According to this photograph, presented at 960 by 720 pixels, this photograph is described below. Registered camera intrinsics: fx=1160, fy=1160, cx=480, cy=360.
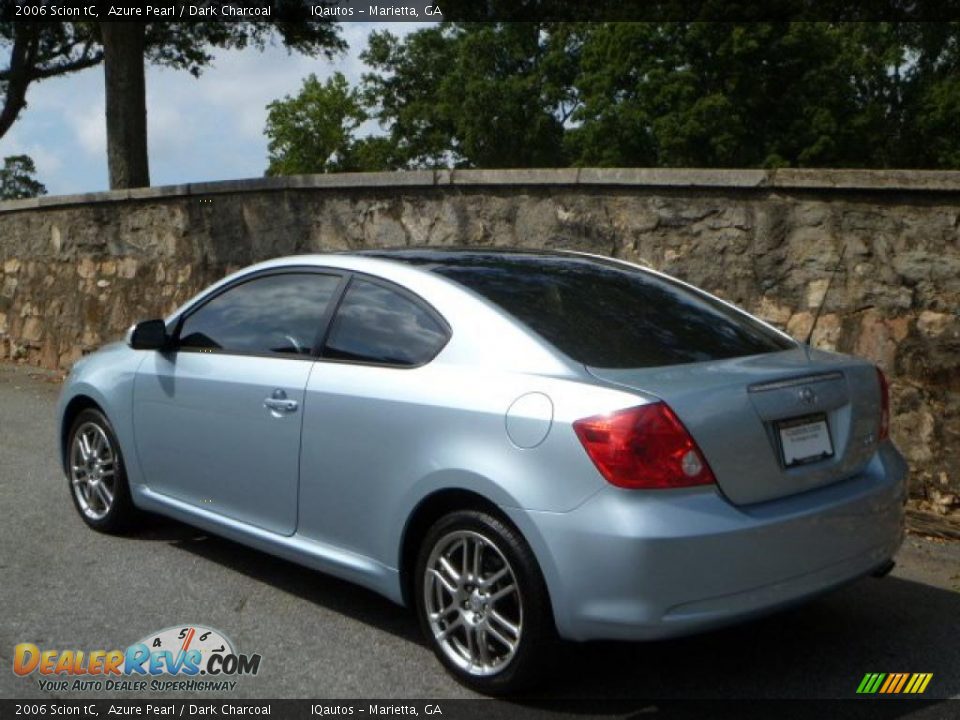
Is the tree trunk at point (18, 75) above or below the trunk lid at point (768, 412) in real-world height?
above

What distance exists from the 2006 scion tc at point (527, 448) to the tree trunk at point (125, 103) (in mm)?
10115

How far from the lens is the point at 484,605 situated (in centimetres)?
383

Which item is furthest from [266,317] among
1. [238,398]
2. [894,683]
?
[894,683]

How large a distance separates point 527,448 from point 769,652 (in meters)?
1.36

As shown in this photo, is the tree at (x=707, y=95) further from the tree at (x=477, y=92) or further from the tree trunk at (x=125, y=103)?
the tree trunk at (x=125, y=103)

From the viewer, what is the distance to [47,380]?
12.1m

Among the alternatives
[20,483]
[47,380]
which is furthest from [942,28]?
[20,483]

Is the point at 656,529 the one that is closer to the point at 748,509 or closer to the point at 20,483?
the point at 748,509

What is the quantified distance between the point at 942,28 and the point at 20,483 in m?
48.6

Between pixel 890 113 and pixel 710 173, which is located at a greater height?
pixel 890 113

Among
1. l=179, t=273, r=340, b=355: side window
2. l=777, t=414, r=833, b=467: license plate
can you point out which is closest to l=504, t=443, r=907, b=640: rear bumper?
l=777, t=414, r=833, b=467: license plate

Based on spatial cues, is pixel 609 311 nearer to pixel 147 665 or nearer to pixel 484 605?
pixel 484 605

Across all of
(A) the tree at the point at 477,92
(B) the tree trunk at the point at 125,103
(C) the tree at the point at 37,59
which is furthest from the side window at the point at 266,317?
(A) the tree at the point at 477,92

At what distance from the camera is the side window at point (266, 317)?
4.74 m
